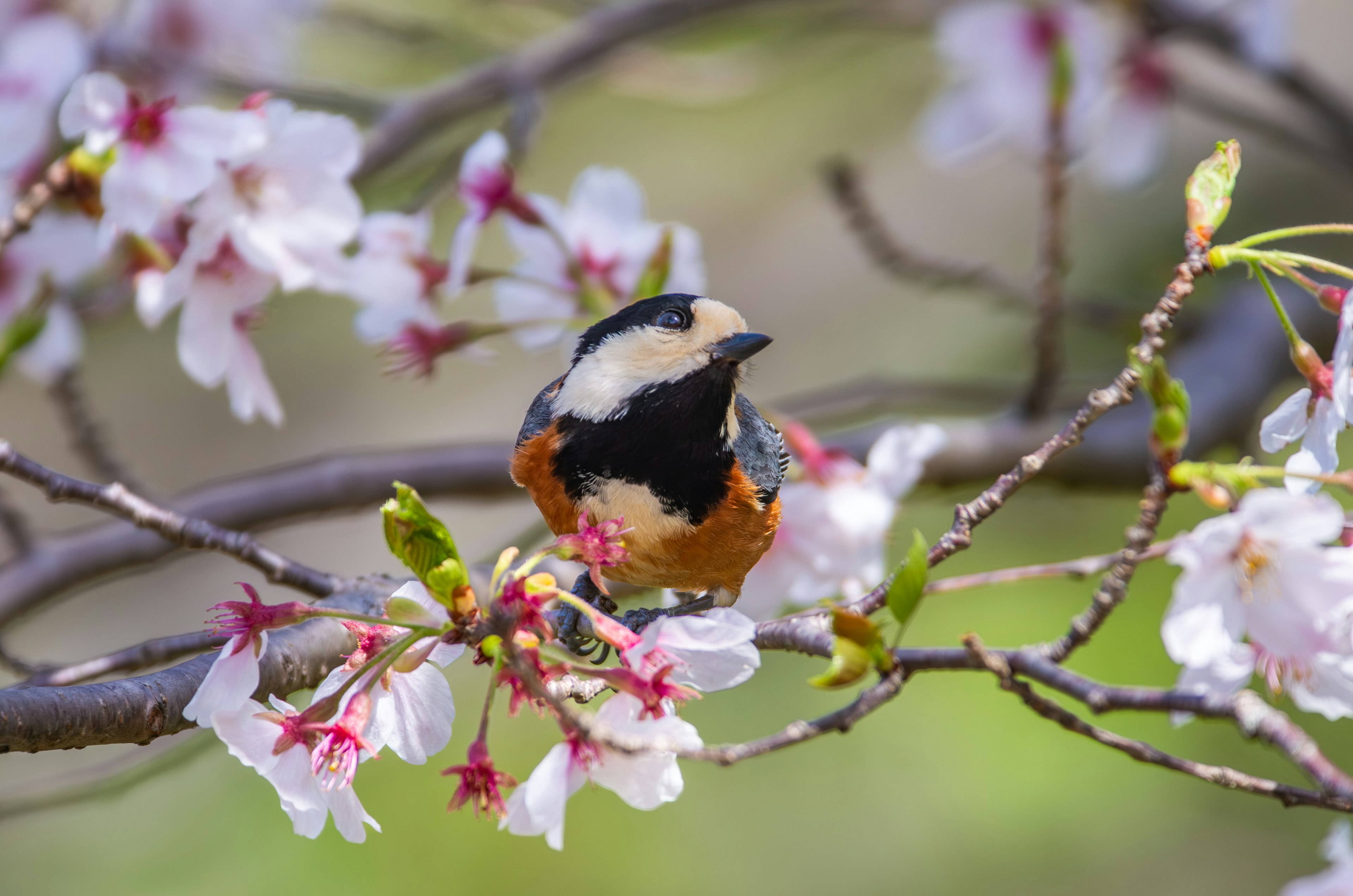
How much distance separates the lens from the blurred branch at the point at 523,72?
7.93ft

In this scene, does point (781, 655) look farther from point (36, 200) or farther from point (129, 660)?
point (36, 200)

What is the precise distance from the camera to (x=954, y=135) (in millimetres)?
2697

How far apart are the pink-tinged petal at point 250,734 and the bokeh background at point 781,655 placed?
3.44 ft

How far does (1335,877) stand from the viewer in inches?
42.3

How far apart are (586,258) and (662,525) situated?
74cm

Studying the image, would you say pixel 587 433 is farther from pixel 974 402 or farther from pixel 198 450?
pixel 198 450

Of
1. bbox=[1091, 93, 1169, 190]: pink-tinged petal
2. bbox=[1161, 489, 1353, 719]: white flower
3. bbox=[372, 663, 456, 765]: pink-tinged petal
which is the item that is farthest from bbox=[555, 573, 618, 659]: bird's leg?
bbox=[1091, 93, 1169, 190]: pink-tinged petal

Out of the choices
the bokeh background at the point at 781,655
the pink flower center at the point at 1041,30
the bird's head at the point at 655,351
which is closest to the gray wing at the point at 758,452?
the bird's head at the point at 655,351

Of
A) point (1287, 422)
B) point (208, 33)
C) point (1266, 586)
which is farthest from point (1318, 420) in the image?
point (208, 33)

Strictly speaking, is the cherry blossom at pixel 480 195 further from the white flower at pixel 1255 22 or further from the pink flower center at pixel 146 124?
the white flower at pixel 1255 22

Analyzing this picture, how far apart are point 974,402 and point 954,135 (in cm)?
91

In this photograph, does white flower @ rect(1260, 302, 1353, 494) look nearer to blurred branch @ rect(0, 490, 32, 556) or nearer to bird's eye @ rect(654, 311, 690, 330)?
bird's eye @ rect(654, 311, 690, 330)

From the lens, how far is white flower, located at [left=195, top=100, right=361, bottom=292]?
161 cm

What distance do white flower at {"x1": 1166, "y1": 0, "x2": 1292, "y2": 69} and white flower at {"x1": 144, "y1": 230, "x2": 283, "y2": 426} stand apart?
2.17m
